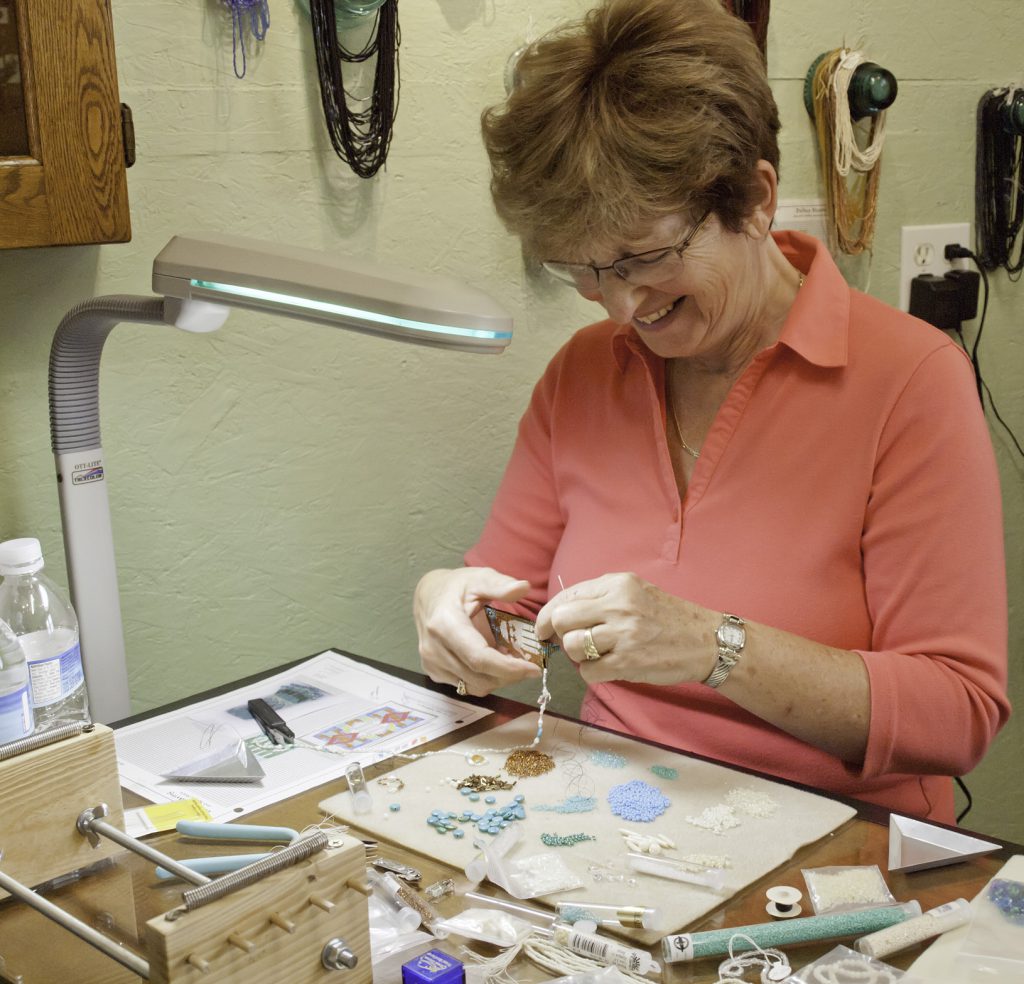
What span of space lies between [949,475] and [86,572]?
1.05 m

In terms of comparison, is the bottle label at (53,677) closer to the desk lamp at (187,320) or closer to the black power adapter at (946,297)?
the desk lamp at (187,320)

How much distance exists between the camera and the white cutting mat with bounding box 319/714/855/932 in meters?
1.08

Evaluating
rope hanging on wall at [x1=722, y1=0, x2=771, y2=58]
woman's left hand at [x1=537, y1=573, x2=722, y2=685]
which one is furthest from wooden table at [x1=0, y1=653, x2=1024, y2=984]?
rope hanging on wall at [x1=722, y1=0, x2=771, y2=58]

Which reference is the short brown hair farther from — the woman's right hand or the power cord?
the power cord

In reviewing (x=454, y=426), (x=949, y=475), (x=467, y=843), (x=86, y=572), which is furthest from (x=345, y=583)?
(x=949, y=475)

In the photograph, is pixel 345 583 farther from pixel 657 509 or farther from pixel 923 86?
pixel 923 86

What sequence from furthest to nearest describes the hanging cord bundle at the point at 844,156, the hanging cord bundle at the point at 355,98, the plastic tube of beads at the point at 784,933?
the hanging cord bundle at the point at 844,156 < the hanging cord bundle at the point at 355,98 < the plastic tube of beads at the point at 784,933

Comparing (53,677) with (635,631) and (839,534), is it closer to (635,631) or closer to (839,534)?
(635,631)

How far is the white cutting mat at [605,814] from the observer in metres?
1.08

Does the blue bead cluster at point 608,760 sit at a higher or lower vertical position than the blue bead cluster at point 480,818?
lower

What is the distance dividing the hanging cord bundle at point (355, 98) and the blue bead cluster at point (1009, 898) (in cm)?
135

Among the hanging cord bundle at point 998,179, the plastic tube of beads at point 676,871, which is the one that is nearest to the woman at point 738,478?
the plastic tube of beads at point 676,871

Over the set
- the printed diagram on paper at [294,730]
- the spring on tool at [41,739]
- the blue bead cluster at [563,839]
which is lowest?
the printed diagram on paper at [294,730]

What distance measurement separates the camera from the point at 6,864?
3.47ft
